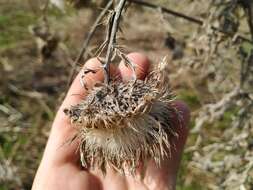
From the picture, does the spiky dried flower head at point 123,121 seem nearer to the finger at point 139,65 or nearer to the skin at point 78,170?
the finger at point 139,65

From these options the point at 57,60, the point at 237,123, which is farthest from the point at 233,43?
the point at 57,60

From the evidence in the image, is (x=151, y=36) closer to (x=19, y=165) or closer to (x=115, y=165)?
(x=19, y=165)

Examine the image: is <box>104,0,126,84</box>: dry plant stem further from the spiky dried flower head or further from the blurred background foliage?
the blurred background foliage

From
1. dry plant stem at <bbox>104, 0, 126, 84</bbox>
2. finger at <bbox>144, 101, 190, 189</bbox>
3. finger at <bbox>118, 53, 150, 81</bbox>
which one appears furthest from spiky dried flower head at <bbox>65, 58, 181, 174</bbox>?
finger at <bbox>144, 101, 190, 189</bbox>

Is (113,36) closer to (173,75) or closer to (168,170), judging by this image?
(168,170)

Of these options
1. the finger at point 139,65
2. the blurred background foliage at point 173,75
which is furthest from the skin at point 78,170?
the blurred background foliage at point 173,75
